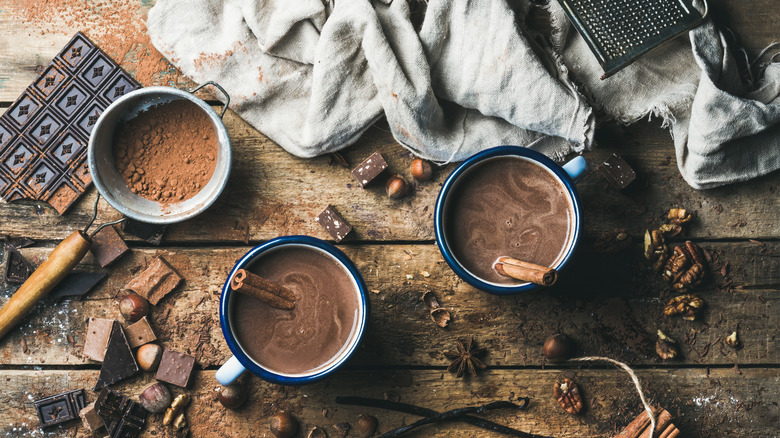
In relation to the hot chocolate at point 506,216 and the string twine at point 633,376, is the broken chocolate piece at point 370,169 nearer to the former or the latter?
the hot chocolate at point 506,216

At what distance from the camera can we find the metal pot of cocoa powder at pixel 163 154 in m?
1.41

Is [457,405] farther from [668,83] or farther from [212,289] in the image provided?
[668,83]

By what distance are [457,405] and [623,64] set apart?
0.97 meters

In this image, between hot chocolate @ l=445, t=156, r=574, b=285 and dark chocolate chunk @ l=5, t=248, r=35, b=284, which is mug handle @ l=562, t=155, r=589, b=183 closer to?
hot chocolate @ l=445, t=156, r=574, b=285

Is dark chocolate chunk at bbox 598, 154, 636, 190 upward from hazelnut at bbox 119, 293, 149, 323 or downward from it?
upward

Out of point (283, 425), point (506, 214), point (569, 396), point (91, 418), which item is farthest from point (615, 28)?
point (91, 418)

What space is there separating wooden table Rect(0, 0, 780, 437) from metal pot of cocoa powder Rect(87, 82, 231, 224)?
0.29 ft

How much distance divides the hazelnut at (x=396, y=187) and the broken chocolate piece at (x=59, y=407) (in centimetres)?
98

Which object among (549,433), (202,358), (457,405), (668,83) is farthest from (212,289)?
(668,83)

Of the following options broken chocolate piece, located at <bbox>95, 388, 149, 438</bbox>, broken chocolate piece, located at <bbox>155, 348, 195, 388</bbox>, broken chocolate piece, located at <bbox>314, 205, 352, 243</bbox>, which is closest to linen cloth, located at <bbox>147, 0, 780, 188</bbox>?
broken chocolate piece, located at <bbox>314, 205, 352, 243</bbox>

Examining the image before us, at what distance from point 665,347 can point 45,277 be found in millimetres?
1625

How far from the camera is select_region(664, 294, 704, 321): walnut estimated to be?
56.9 inches

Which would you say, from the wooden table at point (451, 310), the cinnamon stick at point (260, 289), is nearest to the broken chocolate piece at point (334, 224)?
the wooden table at point (451, 310)

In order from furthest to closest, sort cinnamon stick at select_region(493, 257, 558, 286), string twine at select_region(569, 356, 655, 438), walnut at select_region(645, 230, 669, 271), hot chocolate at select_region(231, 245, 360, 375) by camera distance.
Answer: walnut at select_region(645, 230, 669, 271), string twine at select_region(569, 356, 655, 438), hot chocolate at select_region(231, 245, 360, 375), cinnamon stick at select_region(493, 257, 558, 286)
